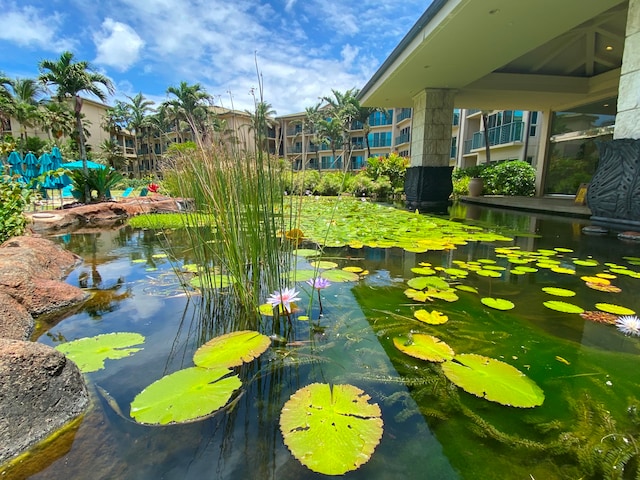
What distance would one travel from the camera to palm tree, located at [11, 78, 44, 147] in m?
18.1

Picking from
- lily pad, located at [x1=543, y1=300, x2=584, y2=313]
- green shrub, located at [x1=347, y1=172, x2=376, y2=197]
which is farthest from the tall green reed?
green shrub, located at [x1=347, y1=172, x2=376, y2=197]

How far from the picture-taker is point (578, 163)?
7.37 m

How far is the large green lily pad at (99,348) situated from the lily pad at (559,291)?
75.3 inches

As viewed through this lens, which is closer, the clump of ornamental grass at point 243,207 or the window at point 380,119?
the clump of ornamental grass at point 243,207

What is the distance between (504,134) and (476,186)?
5511mm

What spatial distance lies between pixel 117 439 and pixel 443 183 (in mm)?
6881

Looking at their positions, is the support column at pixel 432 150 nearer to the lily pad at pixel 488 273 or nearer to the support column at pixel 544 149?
the support column at pixel 544 149

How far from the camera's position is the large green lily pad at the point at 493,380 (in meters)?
0.83

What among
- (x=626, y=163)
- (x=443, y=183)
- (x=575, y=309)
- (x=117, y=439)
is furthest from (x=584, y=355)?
(x=443, y=183)

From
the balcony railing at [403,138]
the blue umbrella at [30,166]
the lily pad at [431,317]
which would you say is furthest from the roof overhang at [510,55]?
the balcony railing at [403,138]

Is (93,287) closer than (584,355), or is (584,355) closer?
(584,355)

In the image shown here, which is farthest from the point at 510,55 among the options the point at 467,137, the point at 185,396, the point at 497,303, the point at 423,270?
the point at 467,137

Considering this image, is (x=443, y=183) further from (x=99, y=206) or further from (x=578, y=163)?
(x=99, y=206)

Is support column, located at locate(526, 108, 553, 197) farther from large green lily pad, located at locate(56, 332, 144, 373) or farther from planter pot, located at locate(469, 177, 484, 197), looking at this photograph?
large green lily pad, located at locate(56, 332, 144, 373)
